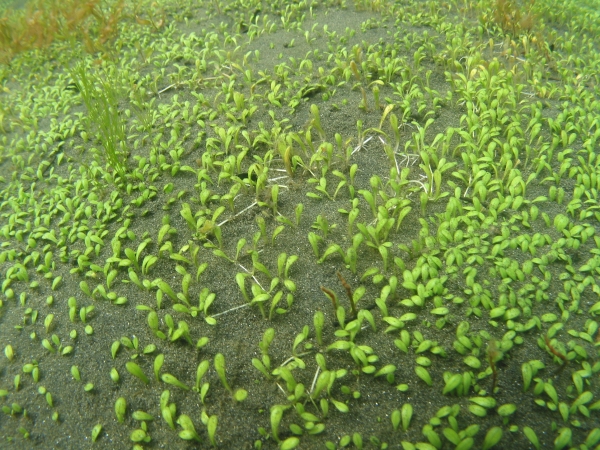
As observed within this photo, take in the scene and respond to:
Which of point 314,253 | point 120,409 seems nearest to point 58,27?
point 314,253

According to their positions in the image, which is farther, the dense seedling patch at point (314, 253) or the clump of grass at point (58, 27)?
the clump of grass at point (58, 27)

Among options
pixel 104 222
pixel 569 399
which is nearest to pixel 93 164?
pixel 104 222

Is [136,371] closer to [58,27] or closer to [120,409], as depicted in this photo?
[120,409]

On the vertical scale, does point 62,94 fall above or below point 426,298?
above

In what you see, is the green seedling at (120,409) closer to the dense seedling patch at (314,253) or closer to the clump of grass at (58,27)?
the dense seedling patch at (314,253)

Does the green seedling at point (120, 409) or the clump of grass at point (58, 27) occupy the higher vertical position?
the clump of grass at point (58, 27)

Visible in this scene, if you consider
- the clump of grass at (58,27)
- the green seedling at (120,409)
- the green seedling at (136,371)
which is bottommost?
the green seedling at (120,409)

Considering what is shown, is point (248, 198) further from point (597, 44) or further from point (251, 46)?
point (597, 44)

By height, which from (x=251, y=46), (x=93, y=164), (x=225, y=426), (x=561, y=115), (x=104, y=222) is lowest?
(x=225, y=426)

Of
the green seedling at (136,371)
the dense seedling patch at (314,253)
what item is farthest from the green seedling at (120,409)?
the green seedling at (136,371)
